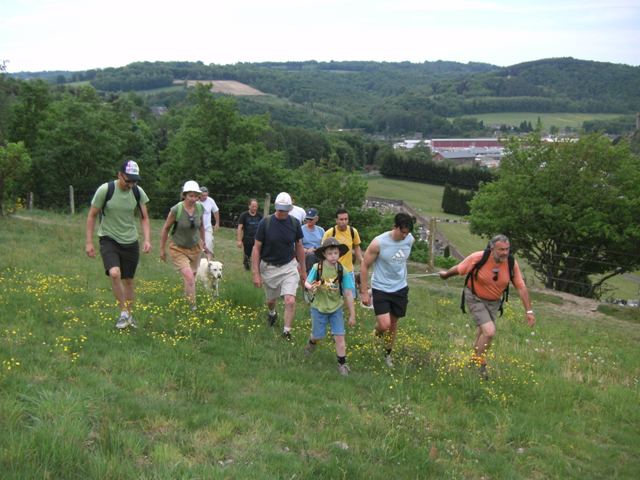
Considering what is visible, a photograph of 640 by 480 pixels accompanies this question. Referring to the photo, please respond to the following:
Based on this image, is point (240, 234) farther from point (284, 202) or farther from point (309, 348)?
point (309, 348)

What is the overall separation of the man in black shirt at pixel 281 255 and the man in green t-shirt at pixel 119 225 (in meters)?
1.52

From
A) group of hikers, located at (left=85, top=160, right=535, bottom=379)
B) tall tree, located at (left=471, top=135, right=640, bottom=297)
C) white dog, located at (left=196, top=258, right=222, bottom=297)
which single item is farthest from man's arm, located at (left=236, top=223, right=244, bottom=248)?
tall tree, located at (left=471, top=135, right=640, bottom=297)

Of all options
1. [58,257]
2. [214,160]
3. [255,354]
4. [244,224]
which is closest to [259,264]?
[255,354]

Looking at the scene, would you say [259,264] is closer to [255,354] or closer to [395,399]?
[255,354]

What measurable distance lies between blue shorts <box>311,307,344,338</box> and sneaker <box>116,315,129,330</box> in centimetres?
237

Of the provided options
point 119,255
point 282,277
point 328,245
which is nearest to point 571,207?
point 282,277

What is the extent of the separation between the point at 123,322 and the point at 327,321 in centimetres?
258

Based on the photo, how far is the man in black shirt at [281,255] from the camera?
8.13 metres

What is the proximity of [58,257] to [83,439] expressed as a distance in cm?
956


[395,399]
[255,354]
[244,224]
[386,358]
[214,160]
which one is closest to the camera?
[395,399]

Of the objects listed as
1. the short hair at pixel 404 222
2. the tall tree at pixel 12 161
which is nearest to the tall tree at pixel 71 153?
the tall tree at pixel 12 161

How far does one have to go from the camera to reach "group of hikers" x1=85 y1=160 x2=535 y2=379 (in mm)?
7441

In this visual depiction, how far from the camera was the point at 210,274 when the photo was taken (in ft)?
34.9

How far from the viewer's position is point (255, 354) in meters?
7.39
